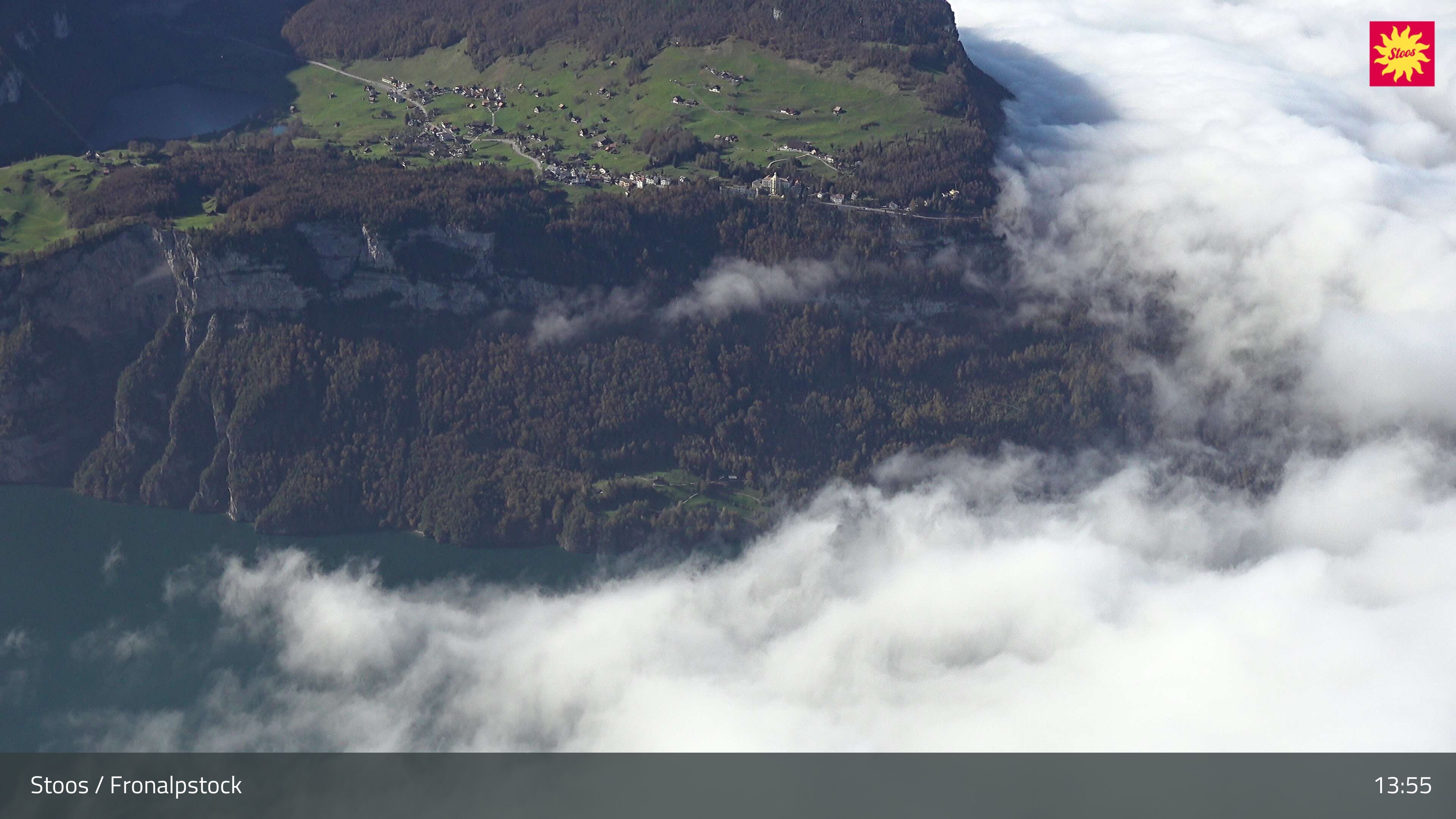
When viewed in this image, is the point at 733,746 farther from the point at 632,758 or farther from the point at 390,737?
the point at 390,737

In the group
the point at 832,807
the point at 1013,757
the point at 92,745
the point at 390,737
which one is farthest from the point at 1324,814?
the point at 92,745

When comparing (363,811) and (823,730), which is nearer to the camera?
(363,811)

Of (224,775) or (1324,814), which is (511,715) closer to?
(224,775)

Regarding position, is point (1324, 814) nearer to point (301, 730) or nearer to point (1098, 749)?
point (1098, 749)

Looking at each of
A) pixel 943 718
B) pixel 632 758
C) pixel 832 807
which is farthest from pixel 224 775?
pixel 943 718

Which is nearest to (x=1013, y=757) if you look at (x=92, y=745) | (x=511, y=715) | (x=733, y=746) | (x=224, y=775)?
(x=733, y=746)

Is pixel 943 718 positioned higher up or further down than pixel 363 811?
higher up

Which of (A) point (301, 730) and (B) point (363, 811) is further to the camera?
(A) point (301, 730)
